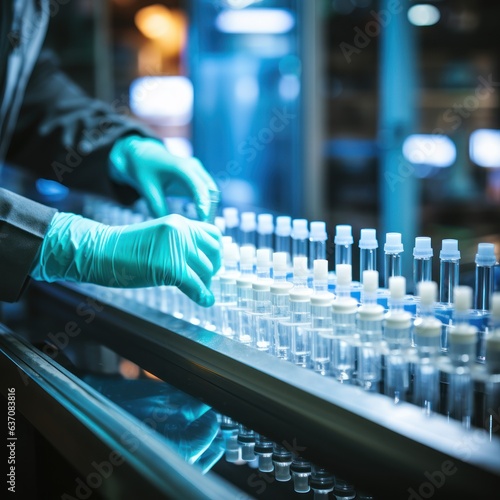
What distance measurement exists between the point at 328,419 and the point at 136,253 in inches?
22.2

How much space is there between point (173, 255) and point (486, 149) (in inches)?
152

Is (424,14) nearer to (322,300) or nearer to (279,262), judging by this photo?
(279,262)

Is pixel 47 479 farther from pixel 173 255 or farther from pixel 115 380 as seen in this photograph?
pixel 173 255

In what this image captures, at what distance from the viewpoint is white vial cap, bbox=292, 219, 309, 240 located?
5.06ft

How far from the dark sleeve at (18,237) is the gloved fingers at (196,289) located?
309 mm

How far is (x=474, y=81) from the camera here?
4887mm

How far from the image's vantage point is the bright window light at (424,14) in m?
4.44

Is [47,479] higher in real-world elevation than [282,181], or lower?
lower

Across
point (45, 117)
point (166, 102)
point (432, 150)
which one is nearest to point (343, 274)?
point (45, 117)

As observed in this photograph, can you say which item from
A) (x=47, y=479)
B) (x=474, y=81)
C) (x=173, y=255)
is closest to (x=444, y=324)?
(x=173, y=255)

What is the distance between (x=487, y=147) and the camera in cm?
464

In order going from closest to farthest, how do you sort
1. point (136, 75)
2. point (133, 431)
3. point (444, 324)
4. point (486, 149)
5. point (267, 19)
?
1. point (133, 431)
2. point (444, 324)
3. point (486, 149)
4. point (267, 19)
5. point (136, 75)

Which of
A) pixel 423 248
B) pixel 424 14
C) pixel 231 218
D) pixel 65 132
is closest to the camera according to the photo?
pixel 423 248

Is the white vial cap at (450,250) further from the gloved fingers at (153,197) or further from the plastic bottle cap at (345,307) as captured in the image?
the gloved fingers at (153,197)
